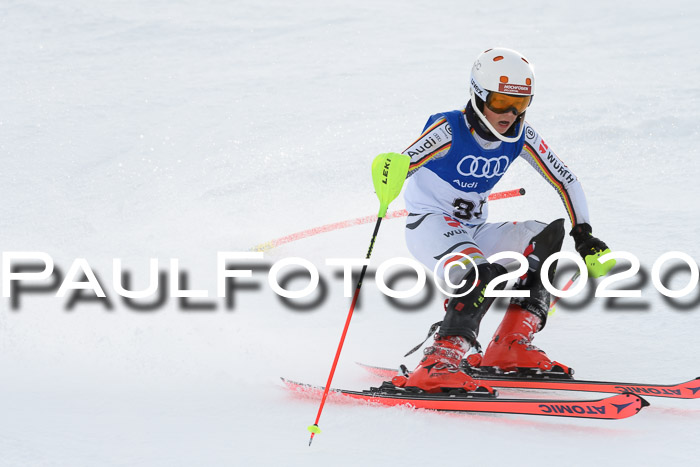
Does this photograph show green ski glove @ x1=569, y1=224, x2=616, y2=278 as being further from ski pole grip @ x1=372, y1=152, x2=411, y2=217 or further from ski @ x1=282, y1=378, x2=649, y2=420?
ski pole grip @ x1=372, y1=152, x2=411, y2=217

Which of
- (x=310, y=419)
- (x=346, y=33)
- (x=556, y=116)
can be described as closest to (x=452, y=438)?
(x=310, y=419)

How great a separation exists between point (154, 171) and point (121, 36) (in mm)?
6291

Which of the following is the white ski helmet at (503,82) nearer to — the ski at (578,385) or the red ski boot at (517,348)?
the red ski boot at (517,348)

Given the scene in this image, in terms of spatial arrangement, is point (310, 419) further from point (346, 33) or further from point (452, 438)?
point (346, 33)

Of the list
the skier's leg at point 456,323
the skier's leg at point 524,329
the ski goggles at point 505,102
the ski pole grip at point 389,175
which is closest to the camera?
the ski pole grip at point 389,175

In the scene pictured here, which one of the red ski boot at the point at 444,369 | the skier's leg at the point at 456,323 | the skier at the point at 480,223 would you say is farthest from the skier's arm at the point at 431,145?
the red ski boot at the point at 444,369

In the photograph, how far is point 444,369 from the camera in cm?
370

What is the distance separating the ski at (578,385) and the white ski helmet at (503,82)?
1.18 m

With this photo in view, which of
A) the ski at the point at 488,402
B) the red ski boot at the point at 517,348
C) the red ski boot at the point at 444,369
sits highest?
the red ski boot at the point at 517,348

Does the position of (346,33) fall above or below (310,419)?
above

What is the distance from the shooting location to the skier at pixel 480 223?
12.1 ft

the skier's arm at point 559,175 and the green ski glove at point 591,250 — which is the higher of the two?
the skier's arm at point 559,175

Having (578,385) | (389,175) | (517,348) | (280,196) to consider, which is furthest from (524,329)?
(280,196)

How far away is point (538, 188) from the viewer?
7.88m
